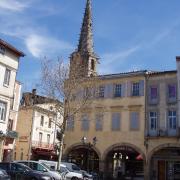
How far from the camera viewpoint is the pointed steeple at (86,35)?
224 ft

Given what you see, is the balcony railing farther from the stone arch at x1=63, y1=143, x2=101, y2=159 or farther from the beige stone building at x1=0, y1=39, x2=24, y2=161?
the beige stone building at x1=0, y1=39, x2=24, y2=161

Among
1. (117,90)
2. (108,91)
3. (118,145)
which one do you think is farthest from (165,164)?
(108,91)

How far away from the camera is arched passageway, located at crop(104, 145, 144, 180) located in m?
40.3

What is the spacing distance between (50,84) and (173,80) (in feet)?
46.7

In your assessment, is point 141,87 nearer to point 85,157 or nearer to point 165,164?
point 165,164

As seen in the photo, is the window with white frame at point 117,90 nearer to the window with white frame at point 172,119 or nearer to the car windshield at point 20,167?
the window with white frame at point 172,119

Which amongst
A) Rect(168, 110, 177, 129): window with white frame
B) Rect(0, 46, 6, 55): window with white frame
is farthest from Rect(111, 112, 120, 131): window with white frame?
Rect(0, 46, 6, 55): window with white frame

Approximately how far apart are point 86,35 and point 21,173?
51295 mm

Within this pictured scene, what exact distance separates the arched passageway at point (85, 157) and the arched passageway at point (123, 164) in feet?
5.82

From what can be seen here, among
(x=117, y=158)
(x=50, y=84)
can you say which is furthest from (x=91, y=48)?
(x=50, y=84)

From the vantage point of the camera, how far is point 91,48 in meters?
68.9

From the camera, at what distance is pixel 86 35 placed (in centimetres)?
7075

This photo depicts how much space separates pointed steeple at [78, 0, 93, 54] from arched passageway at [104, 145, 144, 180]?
90.8ft

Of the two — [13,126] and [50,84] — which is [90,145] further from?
[50,84]
